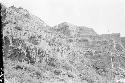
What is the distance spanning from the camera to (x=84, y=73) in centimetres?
2452

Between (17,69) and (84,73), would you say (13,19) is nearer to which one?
(17,69)

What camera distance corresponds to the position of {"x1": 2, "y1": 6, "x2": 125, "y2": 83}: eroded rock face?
21.4 metres

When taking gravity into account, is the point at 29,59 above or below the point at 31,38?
below

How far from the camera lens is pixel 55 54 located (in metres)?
25.1

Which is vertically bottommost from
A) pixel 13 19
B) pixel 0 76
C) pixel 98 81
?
pixel 98 81

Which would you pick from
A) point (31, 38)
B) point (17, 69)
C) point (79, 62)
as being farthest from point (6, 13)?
point (79, 62)

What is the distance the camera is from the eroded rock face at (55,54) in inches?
844

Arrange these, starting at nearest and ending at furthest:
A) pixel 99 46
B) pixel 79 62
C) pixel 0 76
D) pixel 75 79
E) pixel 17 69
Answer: pixel 0 76
pixel 17 69
pixel 75 79
pixel 79 62
pixel 99 46

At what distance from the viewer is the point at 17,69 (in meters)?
20.0

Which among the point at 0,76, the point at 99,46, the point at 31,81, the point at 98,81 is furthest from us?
the point at 99,46

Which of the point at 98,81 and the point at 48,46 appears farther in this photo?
the point at 48,46

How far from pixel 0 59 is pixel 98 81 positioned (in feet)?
67.1

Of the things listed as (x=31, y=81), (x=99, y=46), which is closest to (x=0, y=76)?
(x=31, y=81)

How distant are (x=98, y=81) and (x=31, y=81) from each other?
27.6ft
